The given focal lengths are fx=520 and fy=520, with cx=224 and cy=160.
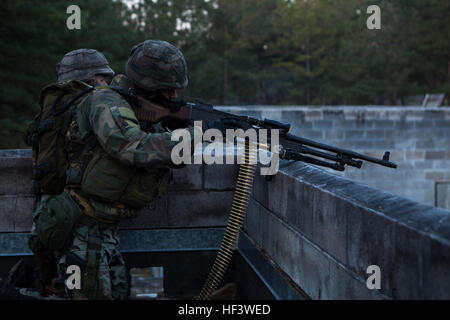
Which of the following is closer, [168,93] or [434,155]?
[168,93]

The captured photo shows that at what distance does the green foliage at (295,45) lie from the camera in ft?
133

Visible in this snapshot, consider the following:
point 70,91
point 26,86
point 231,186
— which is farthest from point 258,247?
point 26,86

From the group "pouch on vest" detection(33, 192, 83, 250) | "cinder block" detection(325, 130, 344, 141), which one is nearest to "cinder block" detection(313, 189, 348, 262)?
"pouch on vest" detection(33, 192, 83, 250)

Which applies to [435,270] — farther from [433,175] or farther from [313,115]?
[433,175]

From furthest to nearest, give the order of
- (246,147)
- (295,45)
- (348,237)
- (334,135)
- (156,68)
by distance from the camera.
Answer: (295,45)
(334,135)
(246,147)
(156,68)
(348,237)

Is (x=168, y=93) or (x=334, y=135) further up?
(x=168, y=93)

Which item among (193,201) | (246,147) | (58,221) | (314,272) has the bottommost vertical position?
(314,272)

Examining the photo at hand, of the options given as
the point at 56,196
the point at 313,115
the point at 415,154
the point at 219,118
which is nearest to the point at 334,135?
the point at 313,115

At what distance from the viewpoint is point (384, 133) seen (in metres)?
13.1

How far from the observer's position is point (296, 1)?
54.7 m

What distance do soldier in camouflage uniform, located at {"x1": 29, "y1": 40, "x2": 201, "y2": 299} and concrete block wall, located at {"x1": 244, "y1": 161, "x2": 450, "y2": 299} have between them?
0.89 meters

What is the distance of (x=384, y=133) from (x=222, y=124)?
10364 millimetres

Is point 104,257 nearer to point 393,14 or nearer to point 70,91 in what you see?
point 70,91

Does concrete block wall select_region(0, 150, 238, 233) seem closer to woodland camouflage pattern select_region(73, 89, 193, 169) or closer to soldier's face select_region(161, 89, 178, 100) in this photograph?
soldier's face select_region(161, 89, 178, 100)
